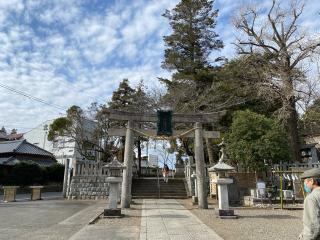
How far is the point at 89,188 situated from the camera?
18.5 m

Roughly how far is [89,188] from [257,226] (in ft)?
40.4

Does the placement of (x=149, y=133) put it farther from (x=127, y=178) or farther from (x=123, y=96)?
(x=123, y=96)

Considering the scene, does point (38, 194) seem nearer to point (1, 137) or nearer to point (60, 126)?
point (60, 126)

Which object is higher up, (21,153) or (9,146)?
(9,146)

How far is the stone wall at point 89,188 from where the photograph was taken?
728 inches

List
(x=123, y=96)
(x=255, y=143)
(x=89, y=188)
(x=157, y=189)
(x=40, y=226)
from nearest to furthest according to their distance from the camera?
(x=40, y=226)
(x=255, y=143)
(x=89, y=188)
(x=157, y=189)
(x=123, y=96)

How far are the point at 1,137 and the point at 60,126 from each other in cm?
2070

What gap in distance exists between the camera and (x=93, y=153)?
32.5m

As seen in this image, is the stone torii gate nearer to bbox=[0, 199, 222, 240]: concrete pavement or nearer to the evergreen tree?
bbox=[0, 199, 222, 240]: concrete pavement

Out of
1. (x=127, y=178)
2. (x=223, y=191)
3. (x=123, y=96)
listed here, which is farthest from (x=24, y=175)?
(x=223, y=191)

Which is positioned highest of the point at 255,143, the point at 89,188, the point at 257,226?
the point at 255,143

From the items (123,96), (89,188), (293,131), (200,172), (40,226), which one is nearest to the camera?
(40,226)

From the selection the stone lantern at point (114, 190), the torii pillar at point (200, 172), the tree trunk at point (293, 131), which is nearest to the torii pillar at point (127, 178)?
the stone lantern at point (114, 190)

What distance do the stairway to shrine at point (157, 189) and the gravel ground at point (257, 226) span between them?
826 cm
